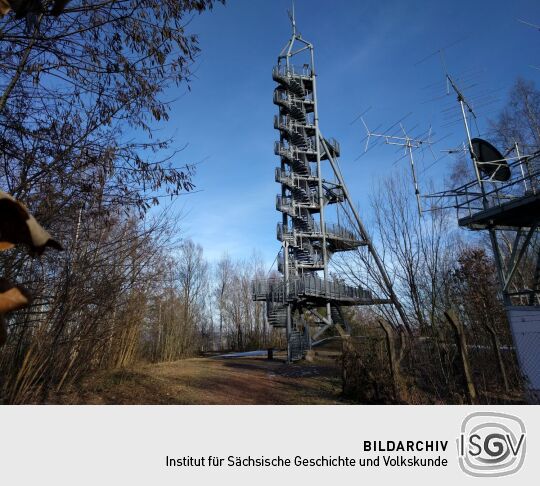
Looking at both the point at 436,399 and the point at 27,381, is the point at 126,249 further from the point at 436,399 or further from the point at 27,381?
the point at 436,399

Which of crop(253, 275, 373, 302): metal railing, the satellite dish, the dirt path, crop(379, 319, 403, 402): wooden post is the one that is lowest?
the dirt path

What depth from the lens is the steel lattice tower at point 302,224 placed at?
24359mm

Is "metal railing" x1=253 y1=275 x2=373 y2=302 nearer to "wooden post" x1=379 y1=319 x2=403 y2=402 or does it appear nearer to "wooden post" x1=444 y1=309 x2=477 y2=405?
"wooden post" x1=379 y1=319 x2=403 y2=402

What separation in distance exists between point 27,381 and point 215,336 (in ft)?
156

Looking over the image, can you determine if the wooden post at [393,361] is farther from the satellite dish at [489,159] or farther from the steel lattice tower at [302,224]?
the steel lattice tower at [302,224]
